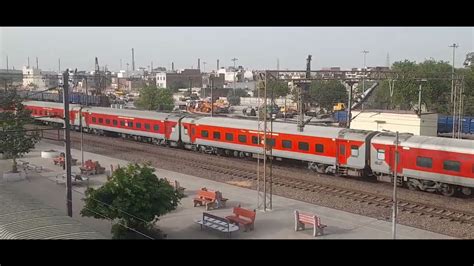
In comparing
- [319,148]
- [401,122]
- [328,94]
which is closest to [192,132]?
[319,148]

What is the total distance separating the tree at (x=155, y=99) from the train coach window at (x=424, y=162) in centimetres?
2701

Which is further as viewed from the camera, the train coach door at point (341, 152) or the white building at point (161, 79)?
the white building at point (161, 79)

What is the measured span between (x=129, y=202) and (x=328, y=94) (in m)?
39.2

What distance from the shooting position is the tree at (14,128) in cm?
1717

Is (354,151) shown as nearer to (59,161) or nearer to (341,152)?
(341,152)

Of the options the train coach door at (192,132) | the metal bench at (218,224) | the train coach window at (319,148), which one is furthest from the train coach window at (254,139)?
the metal bench at (218,224)

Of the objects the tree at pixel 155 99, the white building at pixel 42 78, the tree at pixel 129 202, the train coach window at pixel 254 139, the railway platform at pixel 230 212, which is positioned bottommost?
the railway platform at pixel 230 212

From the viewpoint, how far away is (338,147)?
54.3 ft

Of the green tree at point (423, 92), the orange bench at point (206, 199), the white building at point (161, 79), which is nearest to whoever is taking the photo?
the orange bench at point (206, 199)

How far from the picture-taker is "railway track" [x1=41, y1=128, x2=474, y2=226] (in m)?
12.3

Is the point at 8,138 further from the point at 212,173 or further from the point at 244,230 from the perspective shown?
the point at 244,230

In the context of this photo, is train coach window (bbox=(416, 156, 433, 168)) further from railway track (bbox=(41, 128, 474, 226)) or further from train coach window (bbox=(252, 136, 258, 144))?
train coach window (bbox=(252, 136, 258, 144))

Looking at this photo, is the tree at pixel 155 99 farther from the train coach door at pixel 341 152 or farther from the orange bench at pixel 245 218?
the orange bench at pixel 245 218

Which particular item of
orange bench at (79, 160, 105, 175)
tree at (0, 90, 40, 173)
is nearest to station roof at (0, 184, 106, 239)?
orange bench at (79, 160, 105, 175)
